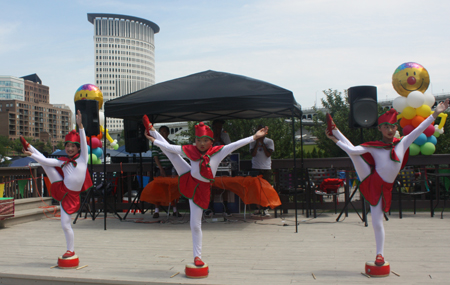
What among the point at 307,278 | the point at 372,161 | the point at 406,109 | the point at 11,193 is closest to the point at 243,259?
the point at 307,278

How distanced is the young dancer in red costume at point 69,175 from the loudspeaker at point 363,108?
176 inches

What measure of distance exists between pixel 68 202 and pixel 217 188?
352cm

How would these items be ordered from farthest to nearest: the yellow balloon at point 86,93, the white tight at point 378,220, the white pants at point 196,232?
1. the yellow balloon at point 86,93
2. the white pants at point 196,232
3. the white tight at point 378,220

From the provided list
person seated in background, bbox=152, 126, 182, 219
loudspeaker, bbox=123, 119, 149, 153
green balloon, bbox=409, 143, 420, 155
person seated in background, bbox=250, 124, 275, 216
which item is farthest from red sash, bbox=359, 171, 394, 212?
green balloon, bbox=409, 143, 420, 155

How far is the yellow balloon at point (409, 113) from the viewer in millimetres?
10136

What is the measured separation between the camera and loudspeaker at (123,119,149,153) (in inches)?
338

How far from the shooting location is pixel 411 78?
399 inches

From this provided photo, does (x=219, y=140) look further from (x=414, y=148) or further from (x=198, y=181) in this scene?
(x=414, y=148)

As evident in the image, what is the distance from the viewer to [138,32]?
7111 inches

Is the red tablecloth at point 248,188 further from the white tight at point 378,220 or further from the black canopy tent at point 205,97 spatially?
the white tight at point 378,220

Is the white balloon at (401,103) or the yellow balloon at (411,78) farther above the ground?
the yellow balloon at (411,78)

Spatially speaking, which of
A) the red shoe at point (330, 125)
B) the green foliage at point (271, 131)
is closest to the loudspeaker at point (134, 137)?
the red shoe at point (330, 125)

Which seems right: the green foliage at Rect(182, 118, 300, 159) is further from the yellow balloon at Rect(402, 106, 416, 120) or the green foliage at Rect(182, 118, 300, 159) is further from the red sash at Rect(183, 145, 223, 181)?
the red sash at Rect(183, 145, 223, 181)

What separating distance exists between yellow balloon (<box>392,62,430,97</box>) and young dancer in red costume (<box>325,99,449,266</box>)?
6707mm
